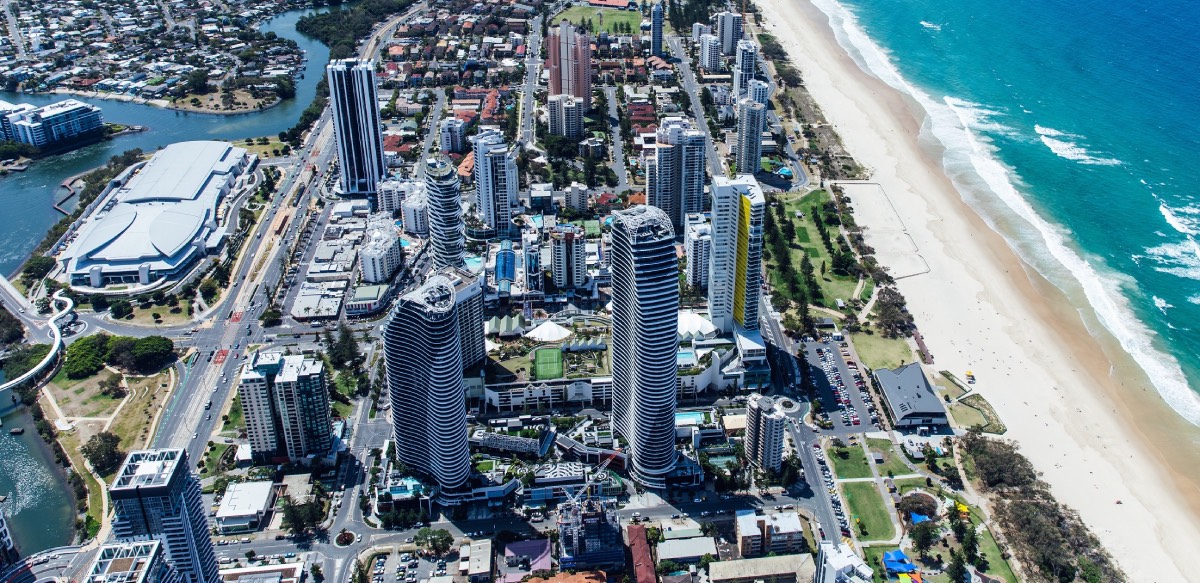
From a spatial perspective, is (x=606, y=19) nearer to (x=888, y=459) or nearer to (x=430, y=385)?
(x=888, y=459)

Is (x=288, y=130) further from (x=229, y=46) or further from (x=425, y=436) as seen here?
(x=425, y=436)

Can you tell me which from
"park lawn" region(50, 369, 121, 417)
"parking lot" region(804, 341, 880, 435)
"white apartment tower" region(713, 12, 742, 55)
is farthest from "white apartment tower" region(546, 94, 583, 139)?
"park lawn" region(50, 369, 121, 417)

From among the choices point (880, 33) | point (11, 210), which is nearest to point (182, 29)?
point (11, 210)

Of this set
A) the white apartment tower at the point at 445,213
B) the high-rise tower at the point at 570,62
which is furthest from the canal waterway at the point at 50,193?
the high-rise tower at the point at 570,62

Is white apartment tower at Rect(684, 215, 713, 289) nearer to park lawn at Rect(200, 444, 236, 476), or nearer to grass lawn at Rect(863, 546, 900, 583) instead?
grass lawn at Rect(863, 546, 900, 583)

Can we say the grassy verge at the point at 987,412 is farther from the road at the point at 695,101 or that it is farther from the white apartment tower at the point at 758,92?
the white apartment tower at the point at 758,92
